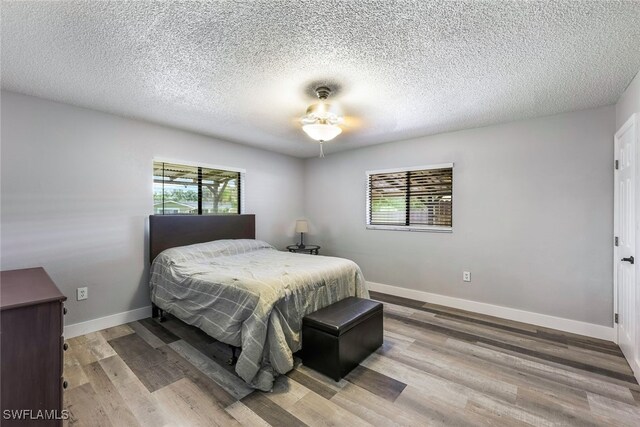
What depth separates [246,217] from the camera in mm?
4266

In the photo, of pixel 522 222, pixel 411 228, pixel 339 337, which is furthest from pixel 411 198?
pixel 339 337

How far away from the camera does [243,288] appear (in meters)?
2.20

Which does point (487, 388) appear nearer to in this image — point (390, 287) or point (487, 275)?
point (487, 275)

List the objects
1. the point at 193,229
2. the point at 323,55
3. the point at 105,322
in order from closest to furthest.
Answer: the point at 323,55
the point at 105,322
the point at 193,229

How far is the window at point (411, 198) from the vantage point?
3.80 meters

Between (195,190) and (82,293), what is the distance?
5.41ft

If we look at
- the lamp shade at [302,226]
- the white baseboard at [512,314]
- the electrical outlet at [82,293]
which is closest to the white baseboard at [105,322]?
the electrical outlet at [82,293]

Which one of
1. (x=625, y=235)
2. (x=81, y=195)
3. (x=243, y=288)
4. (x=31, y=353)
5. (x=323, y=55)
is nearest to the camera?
(x=31, y=353)

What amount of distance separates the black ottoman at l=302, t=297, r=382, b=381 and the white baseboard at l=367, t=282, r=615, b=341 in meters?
1.66

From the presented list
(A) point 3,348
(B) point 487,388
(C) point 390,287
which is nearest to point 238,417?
(A) point 3,348

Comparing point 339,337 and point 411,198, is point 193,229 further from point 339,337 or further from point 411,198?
point 411,198

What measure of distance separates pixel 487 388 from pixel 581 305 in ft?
5.85

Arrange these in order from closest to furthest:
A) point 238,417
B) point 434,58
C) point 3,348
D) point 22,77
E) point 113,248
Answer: point 3,348 < point 238,417 < point 434,58 < point 22,77 < point 113,248

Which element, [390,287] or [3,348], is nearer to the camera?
[3,348]
